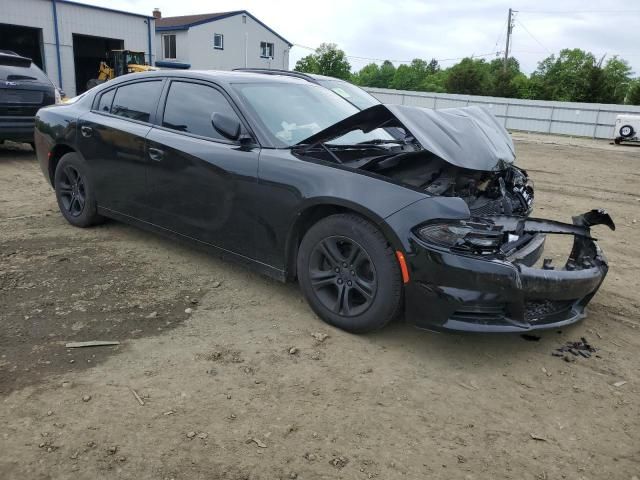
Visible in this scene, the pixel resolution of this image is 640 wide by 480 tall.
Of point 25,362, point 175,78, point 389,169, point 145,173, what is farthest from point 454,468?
point 175,78

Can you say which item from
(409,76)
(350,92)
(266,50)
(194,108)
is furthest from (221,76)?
(409,76)

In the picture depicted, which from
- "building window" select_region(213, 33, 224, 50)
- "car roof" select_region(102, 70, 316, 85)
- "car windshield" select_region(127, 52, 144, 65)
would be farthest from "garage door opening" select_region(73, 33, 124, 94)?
"car roof" select_region(102, 70, 316, 85)

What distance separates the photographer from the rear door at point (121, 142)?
445cm

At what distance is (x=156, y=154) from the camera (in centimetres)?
425

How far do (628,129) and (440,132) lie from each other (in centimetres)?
2148

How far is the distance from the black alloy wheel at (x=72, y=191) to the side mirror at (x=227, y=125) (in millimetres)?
2133

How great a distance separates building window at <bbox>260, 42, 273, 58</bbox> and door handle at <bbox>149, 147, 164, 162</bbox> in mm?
41457

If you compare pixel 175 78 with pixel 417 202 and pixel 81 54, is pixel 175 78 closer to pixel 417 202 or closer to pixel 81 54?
pixel 417 202

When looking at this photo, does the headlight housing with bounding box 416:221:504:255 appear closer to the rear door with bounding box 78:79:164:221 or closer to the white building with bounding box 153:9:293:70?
the rear door with bounding box 78:79:164:221

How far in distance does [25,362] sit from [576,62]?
7998 cm

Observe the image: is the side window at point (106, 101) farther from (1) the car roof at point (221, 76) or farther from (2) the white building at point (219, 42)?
(2) the white building at point (219, 42)

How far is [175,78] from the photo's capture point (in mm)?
4352

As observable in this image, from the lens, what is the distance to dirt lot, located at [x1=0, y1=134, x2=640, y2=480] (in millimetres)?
2303

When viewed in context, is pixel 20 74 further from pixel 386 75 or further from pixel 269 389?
pixel 386 75
